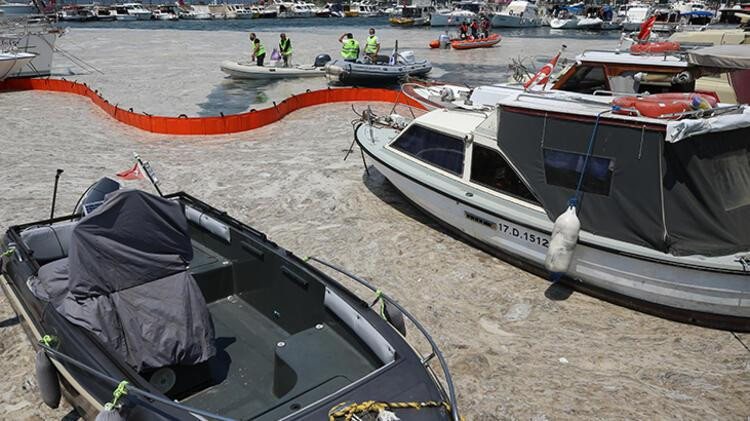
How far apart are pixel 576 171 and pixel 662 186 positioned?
1.05m

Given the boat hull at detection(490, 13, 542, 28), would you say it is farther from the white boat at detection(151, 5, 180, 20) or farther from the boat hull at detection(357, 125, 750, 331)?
the boat hull at detection(357, 125, 750, 331)

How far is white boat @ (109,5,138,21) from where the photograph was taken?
82.7m

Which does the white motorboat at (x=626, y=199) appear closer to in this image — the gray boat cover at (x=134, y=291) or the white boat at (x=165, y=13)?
the gray boat cover at (x=134, y=291)

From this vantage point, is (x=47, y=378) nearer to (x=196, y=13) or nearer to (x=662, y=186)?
(x=662, y=186)

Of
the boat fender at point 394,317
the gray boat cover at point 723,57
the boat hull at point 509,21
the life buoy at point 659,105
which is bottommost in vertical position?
the boat fender at point 394,317

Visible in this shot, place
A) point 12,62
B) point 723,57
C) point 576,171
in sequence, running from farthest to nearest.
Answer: point 12,62 → point 723,57 → point 576,171

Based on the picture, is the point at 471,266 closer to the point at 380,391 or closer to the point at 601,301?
the point at 601,301

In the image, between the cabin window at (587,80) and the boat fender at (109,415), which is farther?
the cabin window at (587,80)

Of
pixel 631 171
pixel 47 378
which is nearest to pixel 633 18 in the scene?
pixel 631 171

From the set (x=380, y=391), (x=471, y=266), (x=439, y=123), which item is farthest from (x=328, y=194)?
(x=380, y=391)

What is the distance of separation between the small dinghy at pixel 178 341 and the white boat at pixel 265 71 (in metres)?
18.2

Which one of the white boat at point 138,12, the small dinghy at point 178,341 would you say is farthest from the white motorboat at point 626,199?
the white boat at point 138,12

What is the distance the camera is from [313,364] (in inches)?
180

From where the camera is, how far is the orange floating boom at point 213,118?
14852 mm
